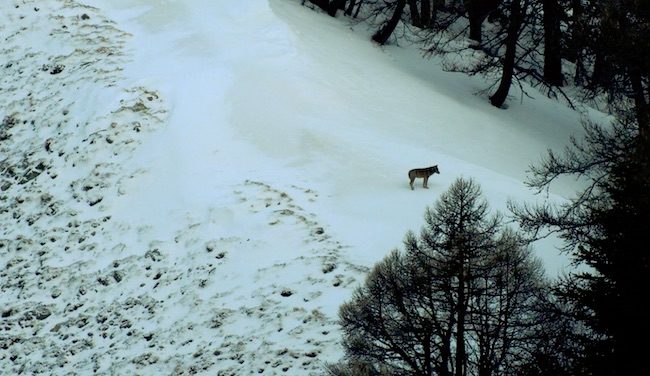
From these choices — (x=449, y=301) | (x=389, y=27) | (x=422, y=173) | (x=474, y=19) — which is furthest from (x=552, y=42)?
(x=449, y=301)

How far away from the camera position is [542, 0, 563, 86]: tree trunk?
22516 mm

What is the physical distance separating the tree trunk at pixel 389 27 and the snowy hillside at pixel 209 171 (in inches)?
39.9

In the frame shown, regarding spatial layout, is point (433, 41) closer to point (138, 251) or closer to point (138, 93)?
point (138, 93)

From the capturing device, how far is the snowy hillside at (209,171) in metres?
12.7

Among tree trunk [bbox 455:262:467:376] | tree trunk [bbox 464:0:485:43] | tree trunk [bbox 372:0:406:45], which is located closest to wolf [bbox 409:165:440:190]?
tree trunk [bbox 455:262:467:376]

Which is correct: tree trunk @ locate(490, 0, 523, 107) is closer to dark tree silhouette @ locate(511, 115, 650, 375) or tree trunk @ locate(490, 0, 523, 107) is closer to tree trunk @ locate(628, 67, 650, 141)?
tree trunk @ locate(628, 67, 650, 141)

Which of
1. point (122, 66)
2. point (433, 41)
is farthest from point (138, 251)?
point (433, 41)

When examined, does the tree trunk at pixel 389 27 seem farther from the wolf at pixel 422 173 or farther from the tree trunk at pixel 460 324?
the tree trunk at pixel 460 324

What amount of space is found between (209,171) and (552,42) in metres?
11.8

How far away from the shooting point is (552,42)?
23062 mm

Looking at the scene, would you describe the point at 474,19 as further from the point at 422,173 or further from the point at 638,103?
the point at 422,173

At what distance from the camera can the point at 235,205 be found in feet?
49.2

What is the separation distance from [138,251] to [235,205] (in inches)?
75.7

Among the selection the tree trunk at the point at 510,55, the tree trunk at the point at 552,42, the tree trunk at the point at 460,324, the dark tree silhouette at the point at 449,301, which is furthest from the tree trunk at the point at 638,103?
the tree trunk at the point at 552,42
